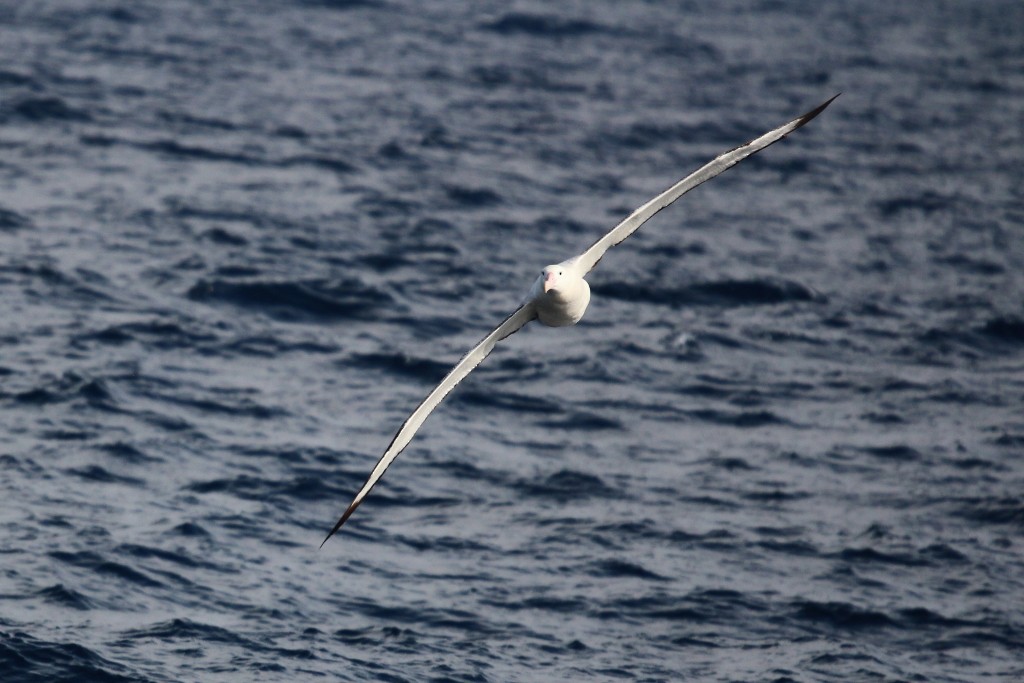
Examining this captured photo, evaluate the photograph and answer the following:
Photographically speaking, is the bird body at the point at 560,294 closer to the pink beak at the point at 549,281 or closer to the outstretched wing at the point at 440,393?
the pink beak at the point at 549,281

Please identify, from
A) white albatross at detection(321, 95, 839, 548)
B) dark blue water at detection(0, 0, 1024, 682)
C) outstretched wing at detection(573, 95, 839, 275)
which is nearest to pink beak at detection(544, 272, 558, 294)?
white albatross at detection(321, 95, 839, 548)

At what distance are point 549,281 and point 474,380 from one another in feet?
42.7

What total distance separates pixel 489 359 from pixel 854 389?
751 cm

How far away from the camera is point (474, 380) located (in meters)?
29.6

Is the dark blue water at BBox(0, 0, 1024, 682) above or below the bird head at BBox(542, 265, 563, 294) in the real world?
below

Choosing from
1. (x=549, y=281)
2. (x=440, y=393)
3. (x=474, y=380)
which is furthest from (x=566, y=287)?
(x=474, y=380)

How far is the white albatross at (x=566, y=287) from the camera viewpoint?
16281 mm

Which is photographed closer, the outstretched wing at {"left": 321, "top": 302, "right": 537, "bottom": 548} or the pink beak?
the pink beak

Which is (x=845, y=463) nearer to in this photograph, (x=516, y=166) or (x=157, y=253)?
(x=157, y=253)

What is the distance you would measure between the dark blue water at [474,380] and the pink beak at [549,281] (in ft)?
20.9

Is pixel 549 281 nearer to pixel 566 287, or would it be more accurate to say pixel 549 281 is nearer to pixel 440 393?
pixel 566 287

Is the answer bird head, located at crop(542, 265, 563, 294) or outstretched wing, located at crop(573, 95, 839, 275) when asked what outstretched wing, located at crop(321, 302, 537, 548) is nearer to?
bird head, located at crop(542, 265, 563, 294)

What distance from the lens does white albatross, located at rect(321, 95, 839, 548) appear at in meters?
Answer: 16.3

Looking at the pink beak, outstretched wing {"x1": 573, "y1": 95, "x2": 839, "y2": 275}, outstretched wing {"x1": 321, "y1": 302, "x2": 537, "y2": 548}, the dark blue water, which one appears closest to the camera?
outstretched wing {"x1": 573, "y1": 95, "x2": 839, "y2": 275}
